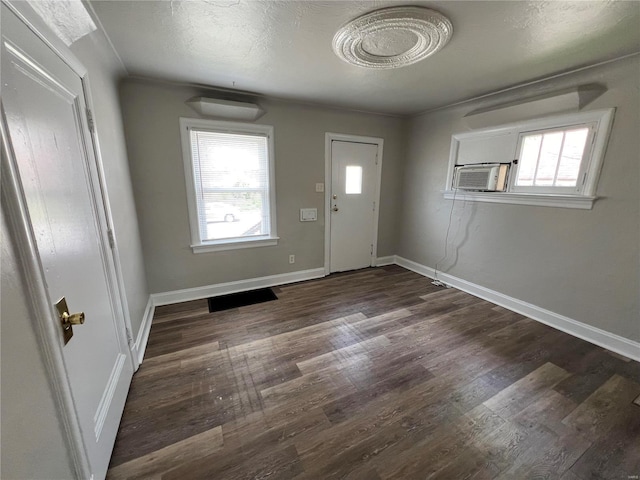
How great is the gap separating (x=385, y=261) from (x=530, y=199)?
215 centimetres

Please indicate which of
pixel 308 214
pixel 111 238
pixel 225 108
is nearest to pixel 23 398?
pixel 111 238

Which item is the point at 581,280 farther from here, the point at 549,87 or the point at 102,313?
the point at 102,313

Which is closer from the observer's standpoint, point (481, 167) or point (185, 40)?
point (185, 40)

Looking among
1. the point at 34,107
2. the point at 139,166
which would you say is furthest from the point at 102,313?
the point at 139,166

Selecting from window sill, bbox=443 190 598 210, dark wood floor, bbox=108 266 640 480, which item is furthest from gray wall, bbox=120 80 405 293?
window sill, bbox=443 190 598 210

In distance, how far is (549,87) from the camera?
231 cm

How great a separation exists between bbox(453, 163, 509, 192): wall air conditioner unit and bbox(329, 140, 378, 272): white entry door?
117cm

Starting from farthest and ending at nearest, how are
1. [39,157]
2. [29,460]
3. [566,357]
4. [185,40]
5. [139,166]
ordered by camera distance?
[139,166] → [566,357] → [185,40] → [39,157] → [29,460]

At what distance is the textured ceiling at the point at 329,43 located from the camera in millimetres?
1387

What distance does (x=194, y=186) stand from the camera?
9.00ft

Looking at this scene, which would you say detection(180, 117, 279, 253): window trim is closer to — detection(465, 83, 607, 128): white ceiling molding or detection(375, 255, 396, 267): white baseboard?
detection(375, 255, 396, 267): white baseboard

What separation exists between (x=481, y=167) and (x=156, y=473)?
369cm

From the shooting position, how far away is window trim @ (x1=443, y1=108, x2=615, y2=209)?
204 cm

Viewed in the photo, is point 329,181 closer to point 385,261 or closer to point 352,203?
point 352,203
